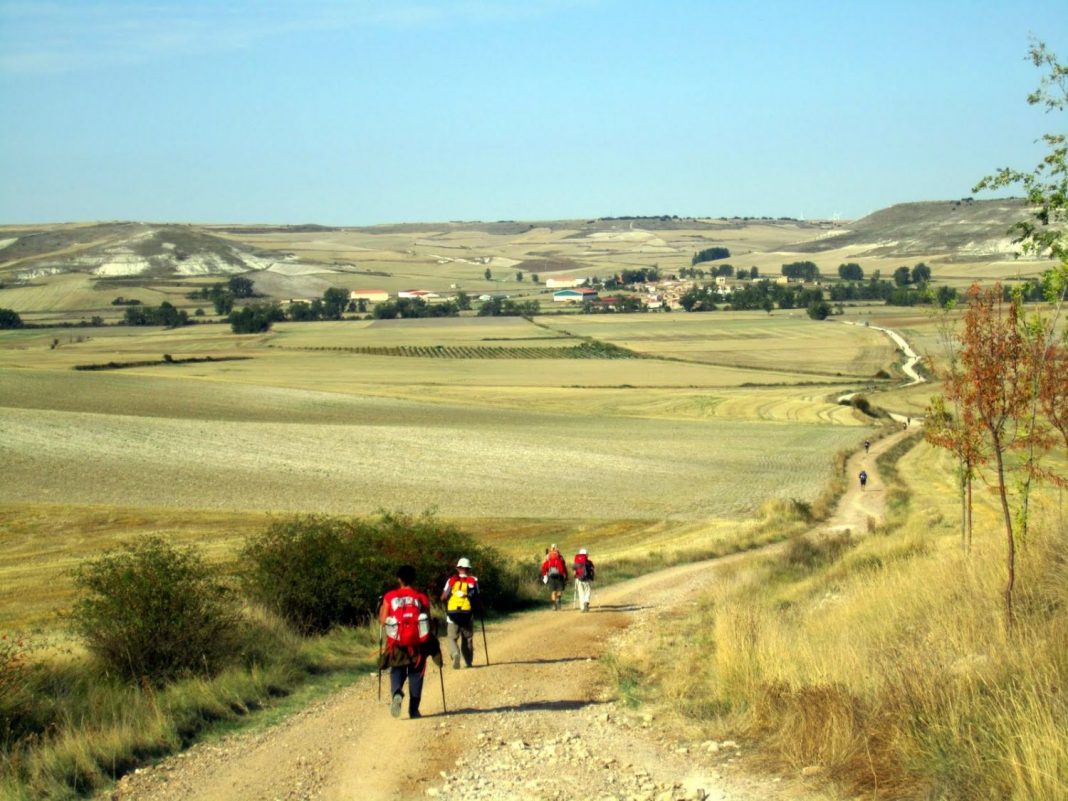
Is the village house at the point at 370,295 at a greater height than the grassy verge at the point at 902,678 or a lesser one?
lesser

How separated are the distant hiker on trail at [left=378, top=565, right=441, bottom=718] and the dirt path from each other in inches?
9.8

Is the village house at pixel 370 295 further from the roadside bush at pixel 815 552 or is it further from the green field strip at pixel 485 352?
the roadside bush at pixel 815 552

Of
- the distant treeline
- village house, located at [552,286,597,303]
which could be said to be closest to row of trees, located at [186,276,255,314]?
village house, located at [552,286,597,303]

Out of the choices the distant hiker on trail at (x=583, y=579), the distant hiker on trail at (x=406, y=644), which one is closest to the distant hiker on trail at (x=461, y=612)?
the distant hiker on trail at (x=406, y=644)

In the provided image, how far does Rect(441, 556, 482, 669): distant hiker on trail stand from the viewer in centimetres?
1313

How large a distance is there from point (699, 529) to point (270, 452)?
1887cm

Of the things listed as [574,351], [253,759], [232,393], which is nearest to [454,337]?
[574,351]

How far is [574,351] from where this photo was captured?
104 m

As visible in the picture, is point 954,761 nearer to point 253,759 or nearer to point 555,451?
point 253,759

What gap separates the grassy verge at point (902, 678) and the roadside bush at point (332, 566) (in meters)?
3.95

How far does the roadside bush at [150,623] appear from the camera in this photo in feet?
41.7

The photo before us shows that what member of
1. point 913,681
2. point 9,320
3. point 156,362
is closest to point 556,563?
point 913,681

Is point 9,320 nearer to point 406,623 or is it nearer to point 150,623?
point 150,623

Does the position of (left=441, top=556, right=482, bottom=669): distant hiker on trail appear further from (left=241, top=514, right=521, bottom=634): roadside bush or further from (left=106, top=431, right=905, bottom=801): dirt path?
(left=241, top=514, right=521, bottom=634): roadside bush
